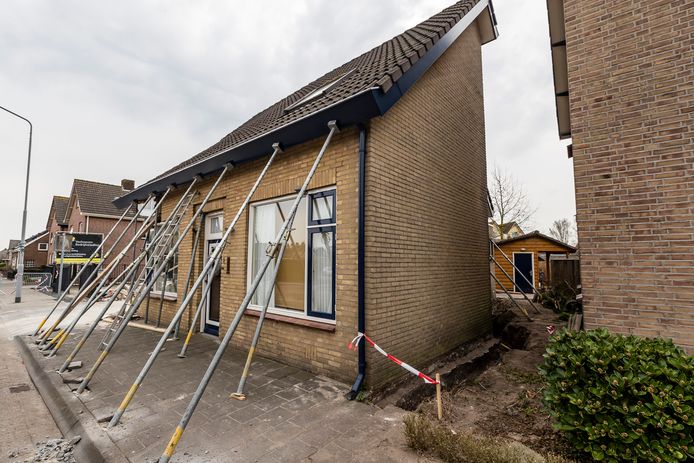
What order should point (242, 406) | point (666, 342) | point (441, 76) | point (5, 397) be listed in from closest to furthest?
point (666, 342), point (242, 406), point (5, 397), point (441, 76)

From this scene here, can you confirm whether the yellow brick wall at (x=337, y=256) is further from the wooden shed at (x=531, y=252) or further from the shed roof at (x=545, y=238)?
the shed roof at (x=545, y=238)

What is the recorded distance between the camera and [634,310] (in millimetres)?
3459

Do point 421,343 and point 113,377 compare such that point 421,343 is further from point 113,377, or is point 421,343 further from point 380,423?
point 113,377

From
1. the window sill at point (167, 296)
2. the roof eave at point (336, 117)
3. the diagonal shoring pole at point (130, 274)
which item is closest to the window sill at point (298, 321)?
the diagonal shoring pole at point (130, 274)

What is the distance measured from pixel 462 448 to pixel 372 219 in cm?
285

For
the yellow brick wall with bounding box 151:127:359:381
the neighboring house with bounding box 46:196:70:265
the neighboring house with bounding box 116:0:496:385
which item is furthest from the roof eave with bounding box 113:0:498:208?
the neighboring house with bounding box 46:196:70:265

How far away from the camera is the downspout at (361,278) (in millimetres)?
4283

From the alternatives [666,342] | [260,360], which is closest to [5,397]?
[260,360]

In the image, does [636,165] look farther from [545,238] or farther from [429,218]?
[545,238]

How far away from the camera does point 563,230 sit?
55969mm

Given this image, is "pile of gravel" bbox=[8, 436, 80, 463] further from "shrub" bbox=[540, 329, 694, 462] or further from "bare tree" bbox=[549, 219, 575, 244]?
"bare tree" bbox=[549, 219, 575, 244]

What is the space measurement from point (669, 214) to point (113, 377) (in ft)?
25.3

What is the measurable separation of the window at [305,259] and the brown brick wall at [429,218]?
867 mm

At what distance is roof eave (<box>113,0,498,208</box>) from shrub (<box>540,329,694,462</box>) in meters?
3.64
